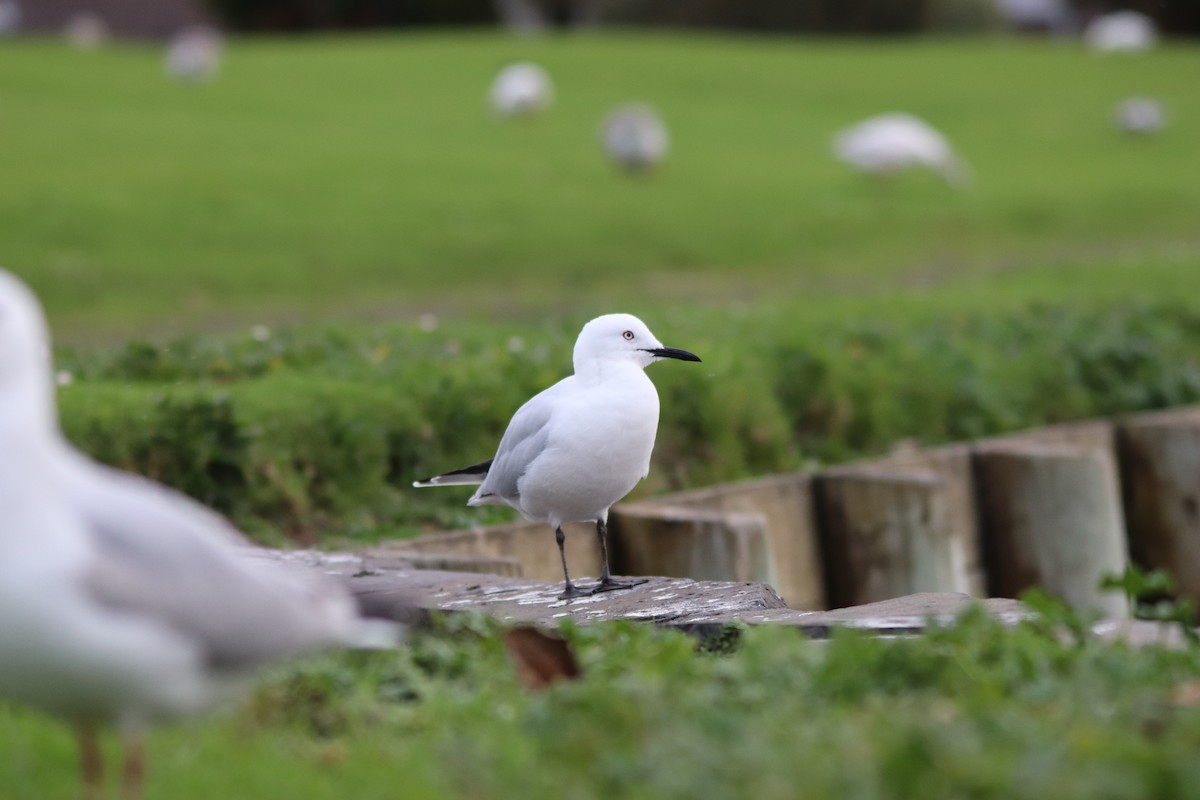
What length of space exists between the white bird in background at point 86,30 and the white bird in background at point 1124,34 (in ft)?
73.7

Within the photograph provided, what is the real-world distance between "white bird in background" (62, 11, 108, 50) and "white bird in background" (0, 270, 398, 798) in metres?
32.2

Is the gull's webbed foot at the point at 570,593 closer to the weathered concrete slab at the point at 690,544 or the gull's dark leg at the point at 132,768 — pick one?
the weathered concrete slab at the point at 690,544

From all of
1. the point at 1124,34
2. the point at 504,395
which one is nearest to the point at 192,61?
the point at 504,395

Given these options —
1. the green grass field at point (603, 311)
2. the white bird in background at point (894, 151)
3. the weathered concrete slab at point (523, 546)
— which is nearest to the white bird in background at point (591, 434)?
the green grass field at point (603, 311)

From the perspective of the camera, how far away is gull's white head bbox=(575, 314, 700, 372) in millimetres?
6438

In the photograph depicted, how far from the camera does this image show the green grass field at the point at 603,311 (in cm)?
407

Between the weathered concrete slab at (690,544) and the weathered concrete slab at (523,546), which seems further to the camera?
the weathered concrete slab at (690,544)

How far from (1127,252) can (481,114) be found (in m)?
13.3

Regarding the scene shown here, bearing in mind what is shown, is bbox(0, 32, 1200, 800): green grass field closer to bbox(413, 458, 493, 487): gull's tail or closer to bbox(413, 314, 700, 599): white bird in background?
bbox(413, 314, 700, 599): white bird in background

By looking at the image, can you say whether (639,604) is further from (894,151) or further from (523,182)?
(894,151)

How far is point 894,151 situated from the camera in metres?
25.5

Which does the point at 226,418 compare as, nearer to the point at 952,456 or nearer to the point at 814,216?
the point at 952,456

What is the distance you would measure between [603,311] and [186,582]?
10247mm

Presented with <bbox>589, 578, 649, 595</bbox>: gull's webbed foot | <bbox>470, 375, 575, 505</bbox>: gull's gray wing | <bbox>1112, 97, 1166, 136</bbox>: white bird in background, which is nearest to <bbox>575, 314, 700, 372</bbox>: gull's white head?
<bbox>470, 375, 575, 505</bbox>: gull's gray wing
